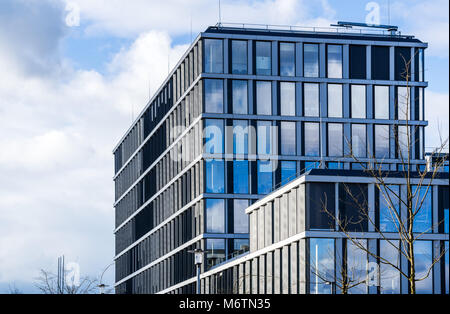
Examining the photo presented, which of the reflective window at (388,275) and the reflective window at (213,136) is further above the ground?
the reflective window at (213,136)

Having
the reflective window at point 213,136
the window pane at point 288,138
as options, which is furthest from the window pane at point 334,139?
the reflective window at point 213,136

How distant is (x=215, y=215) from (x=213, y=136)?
785 cm

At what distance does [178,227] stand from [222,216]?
41.3 ft

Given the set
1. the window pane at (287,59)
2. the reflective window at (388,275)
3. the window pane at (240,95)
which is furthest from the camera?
the window pane at (287,59)

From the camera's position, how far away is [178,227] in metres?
Result: 105

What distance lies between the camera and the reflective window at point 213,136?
93375mm

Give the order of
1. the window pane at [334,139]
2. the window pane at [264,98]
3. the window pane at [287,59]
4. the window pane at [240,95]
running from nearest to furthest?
the window pane at [264,98], the window pane at [334,139], the window pane at [240,95], the window pane at [287,59]

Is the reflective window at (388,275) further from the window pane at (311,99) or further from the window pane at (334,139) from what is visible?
the window pane at (311,99)

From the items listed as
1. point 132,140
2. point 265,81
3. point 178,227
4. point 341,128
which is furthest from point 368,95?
point 132,140

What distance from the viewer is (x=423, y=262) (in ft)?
209

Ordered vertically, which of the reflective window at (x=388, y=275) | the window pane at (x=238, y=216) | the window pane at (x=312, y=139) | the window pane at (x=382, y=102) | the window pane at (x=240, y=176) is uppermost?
the window pane at (x=382, y=102)

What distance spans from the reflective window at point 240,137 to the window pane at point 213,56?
5.78 meters
